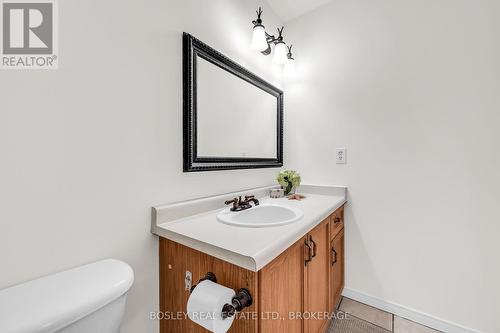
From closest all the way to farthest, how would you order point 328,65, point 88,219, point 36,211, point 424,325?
point 36,211
point 88,219
point 424,325
point 328,65

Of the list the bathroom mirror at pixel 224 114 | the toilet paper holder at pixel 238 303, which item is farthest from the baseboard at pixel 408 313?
the toilet paper holder at pixel 238 303

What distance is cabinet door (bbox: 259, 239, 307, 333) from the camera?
0.73m

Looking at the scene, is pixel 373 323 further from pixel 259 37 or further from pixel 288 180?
pixel 259 37

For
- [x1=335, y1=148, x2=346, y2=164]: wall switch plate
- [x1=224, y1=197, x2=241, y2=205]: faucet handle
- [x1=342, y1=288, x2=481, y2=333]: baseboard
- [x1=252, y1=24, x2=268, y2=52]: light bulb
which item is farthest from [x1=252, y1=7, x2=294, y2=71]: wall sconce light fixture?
[x1=342, y1=288, x2=481, y2=333]: baseboard

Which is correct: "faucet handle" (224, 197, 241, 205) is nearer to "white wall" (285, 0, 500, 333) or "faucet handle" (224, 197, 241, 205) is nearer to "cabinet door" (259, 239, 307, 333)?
"cabinet door" (259, 239, 307, 333)

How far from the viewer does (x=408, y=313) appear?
1.49m

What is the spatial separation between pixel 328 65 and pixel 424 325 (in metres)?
2.00

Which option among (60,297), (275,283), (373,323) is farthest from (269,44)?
(373,323)

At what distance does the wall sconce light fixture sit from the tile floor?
1951 millimetres

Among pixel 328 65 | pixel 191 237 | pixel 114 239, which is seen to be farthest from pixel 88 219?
pixel 328 65

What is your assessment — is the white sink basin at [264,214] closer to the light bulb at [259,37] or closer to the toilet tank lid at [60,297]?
the toilet tank lid at [60,297]

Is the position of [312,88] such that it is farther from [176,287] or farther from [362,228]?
[176,287]

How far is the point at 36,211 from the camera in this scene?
0.68m

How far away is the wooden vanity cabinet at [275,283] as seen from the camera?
0.73m
